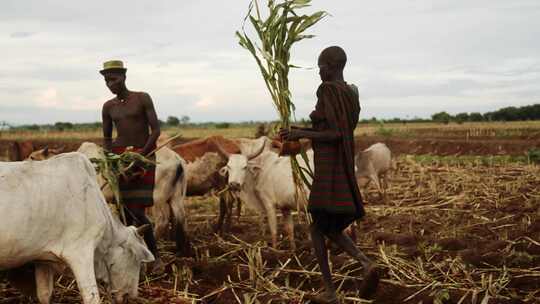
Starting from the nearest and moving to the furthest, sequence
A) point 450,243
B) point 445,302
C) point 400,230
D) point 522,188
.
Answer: point 445,302
point 450,243
point 400,230
point 522,188

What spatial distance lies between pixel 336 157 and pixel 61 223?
203 centimetres

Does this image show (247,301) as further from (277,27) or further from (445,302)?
(277,27)

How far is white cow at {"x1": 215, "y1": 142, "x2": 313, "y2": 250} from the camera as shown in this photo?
752cm

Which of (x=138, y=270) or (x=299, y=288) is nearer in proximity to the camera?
(x=138, y=270)

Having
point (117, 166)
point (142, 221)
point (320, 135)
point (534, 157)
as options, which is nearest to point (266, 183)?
point (142, 221)

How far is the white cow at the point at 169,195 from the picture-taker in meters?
7.11

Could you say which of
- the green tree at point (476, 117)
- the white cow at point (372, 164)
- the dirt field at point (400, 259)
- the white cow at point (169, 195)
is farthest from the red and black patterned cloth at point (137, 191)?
the green tree at point (476, 117)

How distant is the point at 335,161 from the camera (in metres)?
4.77

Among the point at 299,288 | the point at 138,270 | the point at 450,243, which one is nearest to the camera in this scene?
the point at 138,270

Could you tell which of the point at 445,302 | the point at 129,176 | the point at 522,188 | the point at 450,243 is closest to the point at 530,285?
the point at 445,302

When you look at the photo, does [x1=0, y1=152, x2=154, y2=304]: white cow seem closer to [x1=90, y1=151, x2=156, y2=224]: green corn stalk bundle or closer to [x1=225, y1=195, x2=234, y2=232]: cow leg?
[x1=90, y1=151, x2=156, y2=224]: green corn stalk bundle

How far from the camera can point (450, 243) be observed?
22.8 feet

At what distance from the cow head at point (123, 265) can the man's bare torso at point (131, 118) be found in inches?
60.3

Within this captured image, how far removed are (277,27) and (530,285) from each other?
3034mm
